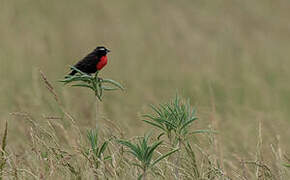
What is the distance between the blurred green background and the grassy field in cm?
2

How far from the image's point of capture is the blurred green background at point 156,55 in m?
9.28

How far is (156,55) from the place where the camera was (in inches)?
471

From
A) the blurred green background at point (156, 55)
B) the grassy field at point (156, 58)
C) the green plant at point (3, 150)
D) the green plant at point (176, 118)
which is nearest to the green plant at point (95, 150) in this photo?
the green plant at point (176, 118)

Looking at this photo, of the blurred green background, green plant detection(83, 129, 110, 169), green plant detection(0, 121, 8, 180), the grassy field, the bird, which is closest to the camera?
green plant detection(83, 129, 110, 169)

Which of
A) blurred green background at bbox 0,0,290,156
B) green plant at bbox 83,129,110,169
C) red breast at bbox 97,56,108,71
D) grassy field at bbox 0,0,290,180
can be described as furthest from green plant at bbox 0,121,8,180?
blurred green background at bbox 0,0,290,156

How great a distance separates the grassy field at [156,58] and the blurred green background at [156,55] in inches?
0.8

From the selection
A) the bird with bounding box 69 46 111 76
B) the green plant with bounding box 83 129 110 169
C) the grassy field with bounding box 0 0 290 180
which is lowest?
the green plant with bounding box 83 129 110 169

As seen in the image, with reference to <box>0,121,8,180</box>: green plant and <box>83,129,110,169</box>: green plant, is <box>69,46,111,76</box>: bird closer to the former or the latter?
<box>0,121,8,180</box>: green plant

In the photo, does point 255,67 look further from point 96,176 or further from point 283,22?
point 96,176

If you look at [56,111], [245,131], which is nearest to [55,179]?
[245,131]

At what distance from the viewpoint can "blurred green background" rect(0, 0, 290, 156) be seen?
30.5ft

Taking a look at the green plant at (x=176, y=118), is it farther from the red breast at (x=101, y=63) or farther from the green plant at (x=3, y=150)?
the green plant at (x=3, y=150)

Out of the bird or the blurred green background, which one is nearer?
the bird

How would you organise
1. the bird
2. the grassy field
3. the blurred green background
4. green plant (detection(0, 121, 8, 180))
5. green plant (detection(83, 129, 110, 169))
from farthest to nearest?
1. the blurred green background
2. the grassy field
3. the bird
4. green plant (detection(0, 121, 8, 180))
5. green plant (detection(83, 129, 110, 169))
